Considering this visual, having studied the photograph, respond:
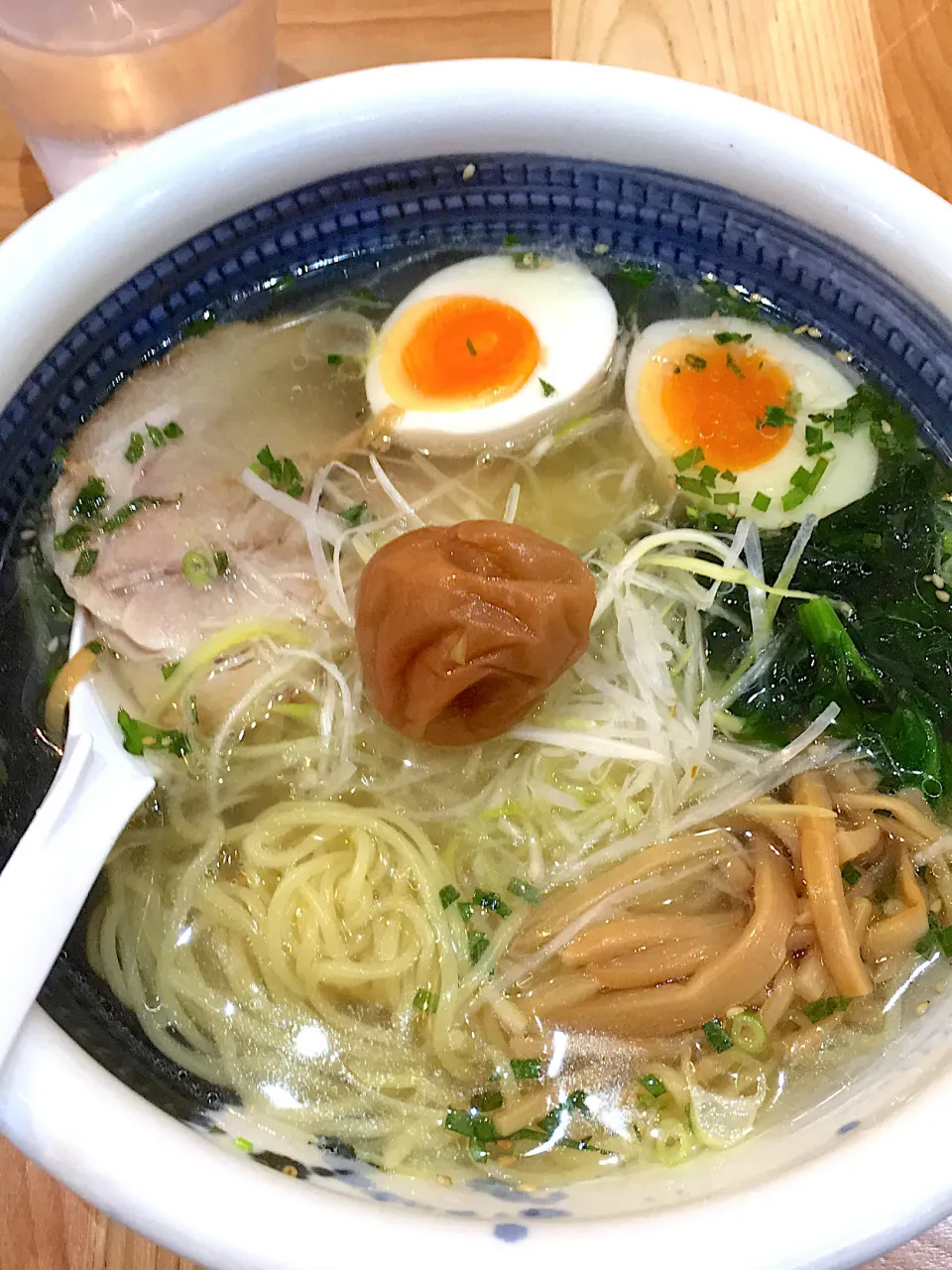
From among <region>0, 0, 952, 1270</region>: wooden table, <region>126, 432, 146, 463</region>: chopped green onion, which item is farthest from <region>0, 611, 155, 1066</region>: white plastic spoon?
<region>0, 0, 952, 1270</region>: wooden table

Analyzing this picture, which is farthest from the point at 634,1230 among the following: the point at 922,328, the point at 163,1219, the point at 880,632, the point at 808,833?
the point at 922,328

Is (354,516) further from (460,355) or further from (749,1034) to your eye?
(749,1034)

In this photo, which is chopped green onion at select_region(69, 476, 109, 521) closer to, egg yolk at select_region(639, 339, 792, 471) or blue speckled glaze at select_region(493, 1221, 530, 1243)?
egg yolk at select_region(639, 339, 792, 471)

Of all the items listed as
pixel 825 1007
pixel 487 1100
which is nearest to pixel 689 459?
pixel 825 1007

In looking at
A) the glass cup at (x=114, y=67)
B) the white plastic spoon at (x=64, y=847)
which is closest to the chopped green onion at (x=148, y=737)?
the white plastic spoon at (x=64, y=847)

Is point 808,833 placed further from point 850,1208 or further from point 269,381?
point 269,381
